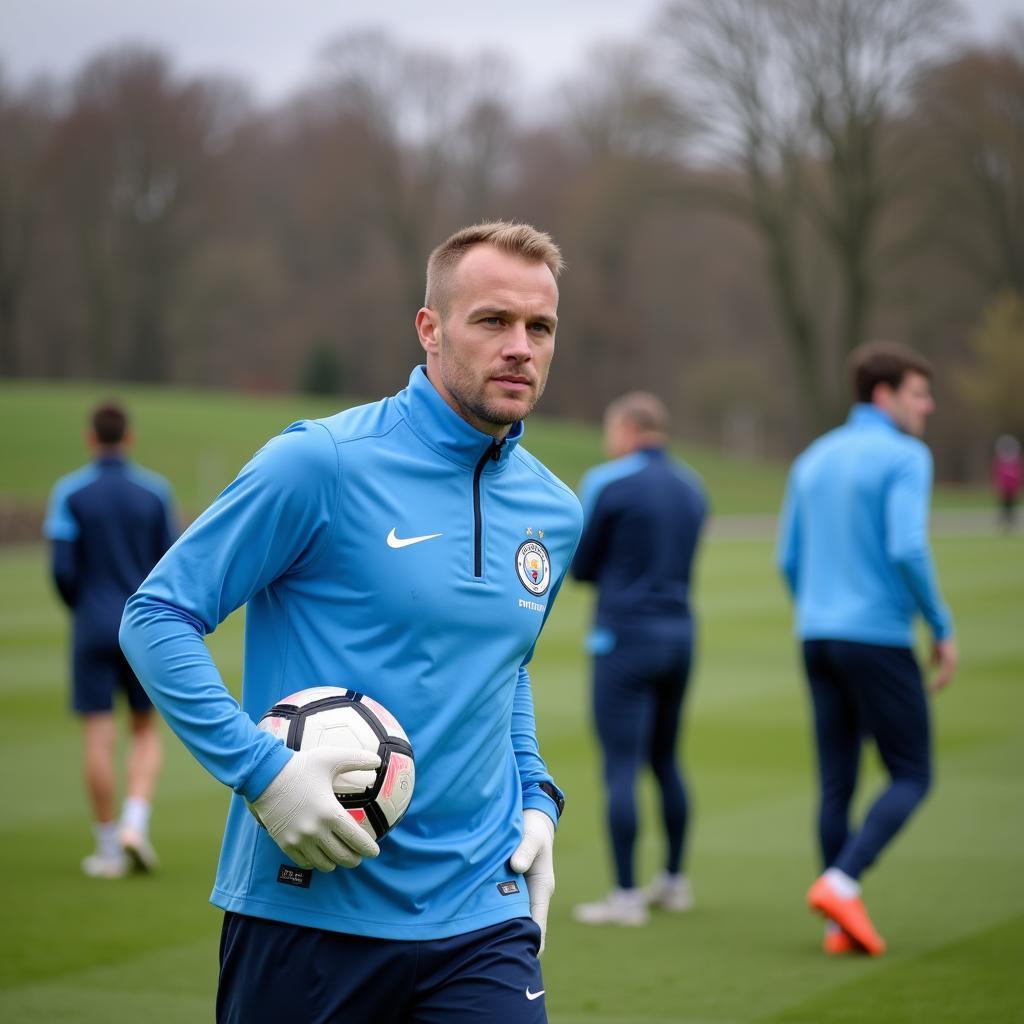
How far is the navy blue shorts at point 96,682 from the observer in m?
8.61

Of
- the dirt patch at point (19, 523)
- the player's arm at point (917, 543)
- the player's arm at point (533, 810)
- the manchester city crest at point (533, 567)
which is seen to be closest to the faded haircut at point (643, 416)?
the player's arm at point (917, 543)

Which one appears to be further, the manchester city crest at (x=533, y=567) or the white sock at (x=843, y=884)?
the white sock at (x=843, y=884)

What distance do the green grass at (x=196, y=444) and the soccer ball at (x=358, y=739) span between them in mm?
37805

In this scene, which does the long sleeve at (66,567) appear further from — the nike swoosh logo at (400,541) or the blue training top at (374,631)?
the nike swoosh logo at (400,541)

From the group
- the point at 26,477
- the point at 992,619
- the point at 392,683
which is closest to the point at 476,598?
the point at 392,683

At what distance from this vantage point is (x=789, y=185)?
52250 millimetres

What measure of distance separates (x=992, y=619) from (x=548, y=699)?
29.7 feet

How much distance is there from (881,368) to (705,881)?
2.96 metres

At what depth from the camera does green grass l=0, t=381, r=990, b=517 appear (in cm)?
4644

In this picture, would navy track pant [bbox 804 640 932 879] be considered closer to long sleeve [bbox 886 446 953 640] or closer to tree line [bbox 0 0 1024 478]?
long sleeve [bbox 886 446 953 640]

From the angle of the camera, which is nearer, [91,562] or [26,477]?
[91,562]

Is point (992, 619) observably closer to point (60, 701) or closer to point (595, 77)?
point (60, 701)

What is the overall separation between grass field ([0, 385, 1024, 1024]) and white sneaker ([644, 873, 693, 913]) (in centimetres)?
14

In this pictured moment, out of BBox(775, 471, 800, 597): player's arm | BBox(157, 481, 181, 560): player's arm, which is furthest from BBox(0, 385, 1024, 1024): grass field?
BBox(157, 481, 181, 560): player's arm
